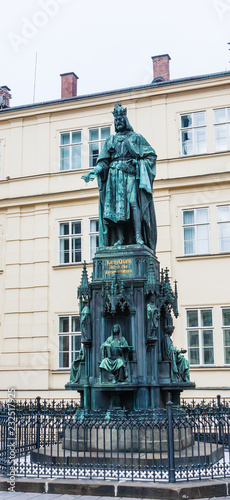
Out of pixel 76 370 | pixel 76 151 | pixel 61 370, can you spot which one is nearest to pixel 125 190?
pixel 76 370

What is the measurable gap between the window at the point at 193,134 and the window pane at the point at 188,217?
2525 millimetres

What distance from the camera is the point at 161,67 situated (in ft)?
86.9

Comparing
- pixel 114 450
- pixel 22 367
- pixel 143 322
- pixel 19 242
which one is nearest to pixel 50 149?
pixel 19 242

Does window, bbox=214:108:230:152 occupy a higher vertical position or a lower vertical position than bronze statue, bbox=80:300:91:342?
higher

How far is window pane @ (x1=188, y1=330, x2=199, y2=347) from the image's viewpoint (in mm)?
22000

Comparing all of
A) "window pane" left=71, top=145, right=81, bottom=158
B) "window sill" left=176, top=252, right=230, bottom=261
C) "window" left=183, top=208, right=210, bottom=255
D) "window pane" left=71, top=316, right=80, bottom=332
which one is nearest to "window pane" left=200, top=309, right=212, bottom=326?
"window sill" left=176, top=252, right=230, bottom=261

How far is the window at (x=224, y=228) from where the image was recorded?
22.6m

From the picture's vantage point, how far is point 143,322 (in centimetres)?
1057

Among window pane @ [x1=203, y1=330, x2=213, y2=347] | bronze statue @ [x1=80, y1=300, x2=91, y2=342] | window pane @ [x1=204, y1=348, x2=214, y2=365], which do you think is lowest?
window pane @ [x1=204, y1=348, x2=214, y2=365]

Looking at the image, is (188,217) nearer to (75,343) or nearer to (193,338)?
(193,338)

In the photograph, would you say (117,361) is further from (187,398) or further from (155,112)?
(155,112)

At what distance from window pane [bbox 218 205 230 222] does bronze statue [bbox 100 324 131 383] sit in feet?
43.5

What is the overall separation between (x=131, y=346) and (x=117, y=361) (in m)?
0.53

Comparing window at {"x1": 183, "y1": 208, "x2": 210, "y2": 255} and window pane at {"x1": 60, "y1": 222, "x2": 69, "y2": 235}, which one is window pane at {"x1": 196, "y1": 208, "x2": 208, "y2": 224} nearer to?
window at {"x1": 183, "y1": 208, "x2": 210, "y2": 255}
